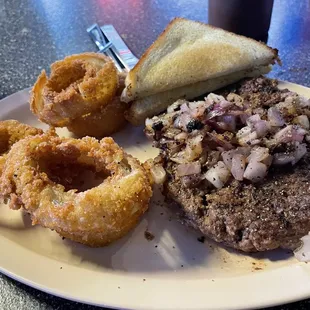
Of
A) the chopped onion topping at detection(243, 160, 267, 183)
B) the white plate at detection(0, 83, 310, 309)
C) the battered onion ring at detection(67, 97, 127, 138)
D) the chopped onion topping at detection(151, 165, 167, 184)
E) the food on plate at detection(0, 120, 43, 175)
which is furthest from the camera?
the battered onion ring at detection(67, 97, 127, 138)

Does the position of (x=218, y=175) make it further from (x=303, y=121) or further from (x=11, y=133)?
(x=11, y=133)

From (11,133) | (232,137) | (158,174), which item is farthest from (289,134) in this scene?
(11,133)

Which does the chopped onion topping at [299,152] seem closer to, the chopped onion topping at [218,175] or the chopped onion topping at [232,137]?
the chopped onion topping at [232,137]

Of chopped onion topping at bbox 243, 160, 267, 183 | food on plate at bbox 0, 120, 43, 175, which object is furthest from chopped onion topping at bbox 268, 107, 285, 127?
food on plate at bbox 0, 120, 43, 175

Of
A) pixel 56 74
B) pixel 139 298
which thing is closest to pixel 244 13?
pixel 56 74

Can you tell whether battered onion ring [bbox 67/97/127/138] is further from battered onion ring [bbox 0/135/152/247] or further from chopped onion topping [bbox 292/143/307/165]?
chopped onion topping [bbox 292/143/307/165]

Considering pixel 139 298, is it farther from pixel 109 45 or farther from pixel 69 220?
pixel 109 45

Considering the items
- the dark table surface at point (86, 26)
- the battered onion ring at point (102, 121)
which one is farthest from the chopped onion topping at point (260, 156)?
the dark table surface at point (86, 26)
